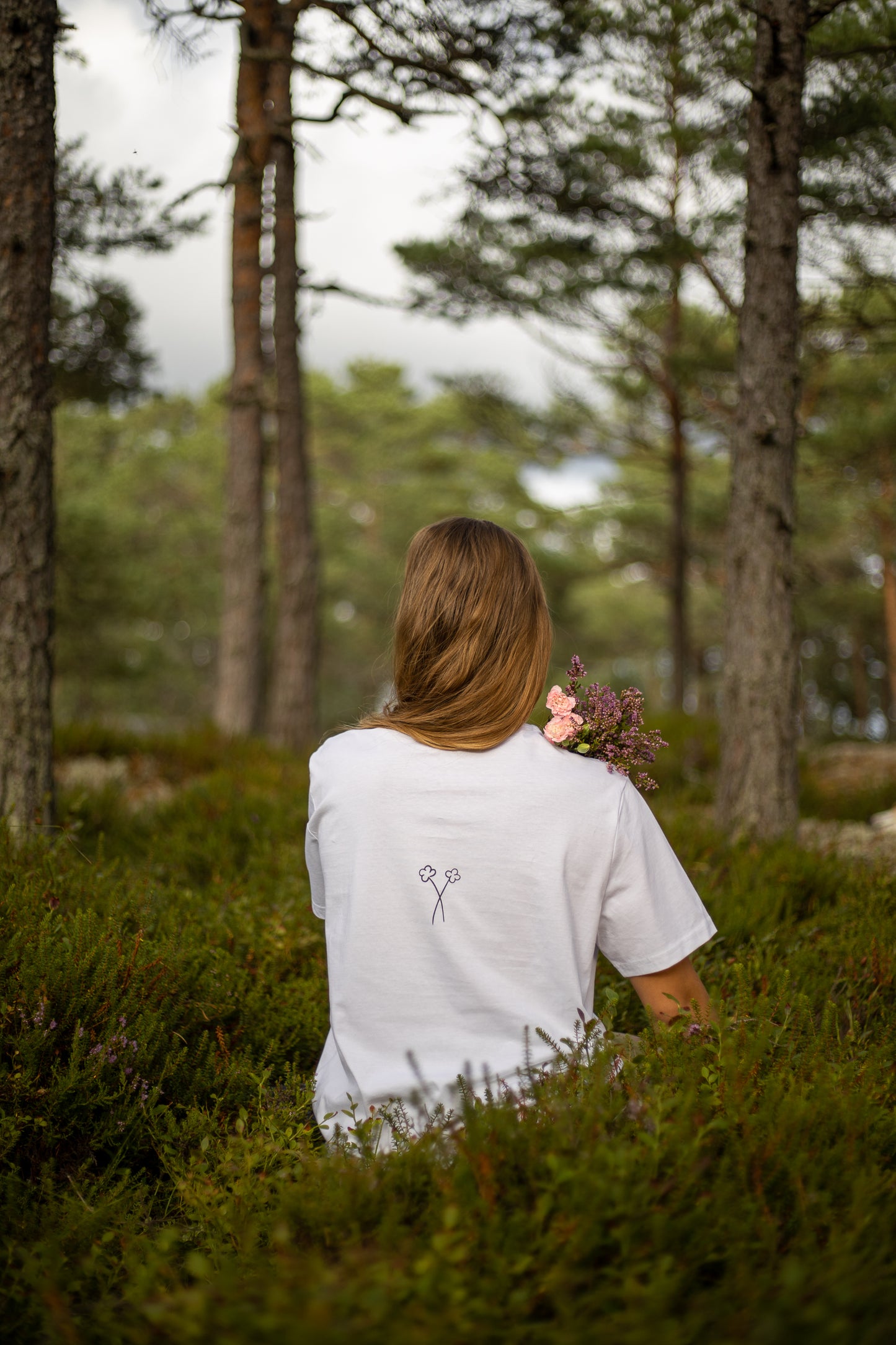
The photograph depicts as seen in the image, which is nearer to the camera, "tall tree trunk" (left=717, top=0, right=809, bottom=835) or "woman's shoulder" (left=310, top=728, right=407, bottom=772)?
"woman's shoulder" (left=310, top=728, right=407, bottom=772)

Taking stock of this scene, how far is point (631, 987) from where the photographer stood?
3.27 m

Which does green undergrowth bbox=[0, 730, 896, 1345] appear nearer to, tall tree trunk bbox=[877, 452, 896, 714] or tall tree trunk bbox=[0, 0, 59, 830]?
tall tree trunk bbox=[0, 0, 59, 830]

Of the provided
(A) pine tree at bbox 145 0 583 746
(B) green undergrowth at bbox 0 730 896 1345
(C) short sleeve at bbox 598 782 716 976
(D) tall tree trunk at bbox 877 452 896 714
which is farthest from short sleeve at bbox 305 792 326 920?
(D) tall tree trunk at bbox 877 452 896 714

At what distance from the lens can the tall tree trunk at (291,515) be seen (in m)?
9.56

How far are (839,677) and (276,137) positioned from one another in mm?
24605

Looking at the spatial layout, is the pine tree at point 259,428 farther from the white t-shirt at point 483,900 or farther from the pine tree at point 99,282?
the white t-shirt at point 483,900

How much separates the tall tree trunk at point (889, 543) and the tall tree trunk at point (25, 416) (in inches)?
567

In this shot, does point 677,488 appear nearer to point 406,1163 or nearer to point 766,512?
point 766,512

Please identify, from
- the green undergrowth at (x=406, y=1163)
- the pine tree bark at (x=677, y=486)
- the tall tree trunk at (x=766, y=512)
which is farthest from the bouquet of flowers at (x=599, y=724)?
the pine tree bark at (x=677, y=486)

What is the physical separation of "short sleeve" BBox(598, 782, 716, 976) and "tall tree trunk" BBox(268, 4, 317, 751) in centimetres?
755

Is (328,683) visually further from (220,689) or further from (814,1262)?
(814,1262)

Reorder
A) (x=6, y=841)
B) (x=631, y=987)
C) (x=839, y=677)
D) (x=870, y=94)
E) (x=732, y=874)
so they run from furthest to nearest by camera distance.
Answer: (x=839, y=677) → (x=870, y=94) → (x=732, y=874) → (x=6, y=841) → (x=631, y=987)

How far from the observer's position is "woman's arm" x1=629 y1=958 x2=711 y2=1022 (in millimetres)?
2184

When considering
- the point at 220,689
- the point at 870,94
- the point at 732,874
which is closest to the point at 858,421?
the point at 870,94
